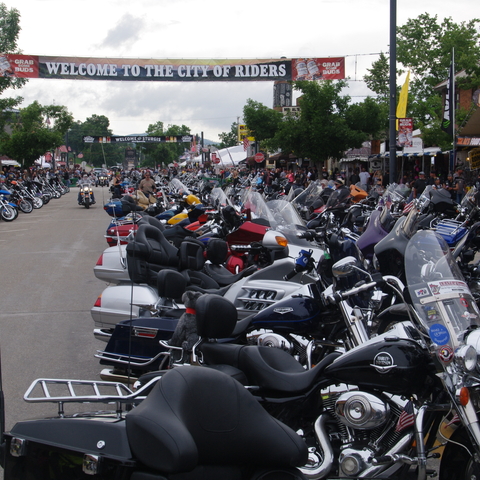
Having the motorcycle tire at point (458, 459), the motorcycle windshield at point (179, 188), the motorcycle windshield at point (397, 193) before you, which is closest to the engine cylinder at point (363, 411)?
the motorcycle tire at point (458, 459)

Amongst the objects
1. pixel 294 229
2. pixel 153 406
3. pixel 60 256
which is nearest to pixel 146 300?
pixel 294 229

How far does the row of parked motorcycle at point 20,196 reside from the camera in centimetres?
2145

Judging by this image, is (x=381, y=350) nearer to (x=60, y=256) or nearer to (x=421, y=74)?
(x=60, y=256)

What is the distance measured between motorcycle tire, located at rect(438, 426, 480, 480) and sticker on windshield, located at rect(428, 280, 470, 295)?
0.64 m

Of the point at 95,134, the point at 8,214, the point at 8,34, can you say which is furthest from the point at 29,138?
the point at 95,134

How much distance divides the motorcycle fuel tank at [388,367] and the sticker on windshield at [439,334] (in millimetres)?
225

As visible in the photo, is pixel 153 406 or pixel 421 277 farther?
pixel 421 277

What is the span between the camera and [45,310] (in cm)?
823

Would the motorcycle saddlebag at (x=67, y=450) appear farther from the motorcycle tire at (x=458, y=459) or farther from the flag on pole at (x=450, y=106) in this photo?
the flag on pole at (x=450, y=106)

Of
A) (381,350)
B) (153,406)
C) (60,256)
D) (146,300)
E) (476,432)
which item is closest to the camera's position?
(153,406)

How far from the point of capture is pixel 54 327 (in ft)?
24.1

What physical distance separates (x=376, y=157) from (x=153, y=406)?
108ft

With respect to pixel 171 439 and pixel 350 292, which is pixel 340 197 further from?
pixel 171 439

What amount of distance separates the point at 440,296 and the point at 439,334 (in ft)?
0.70
